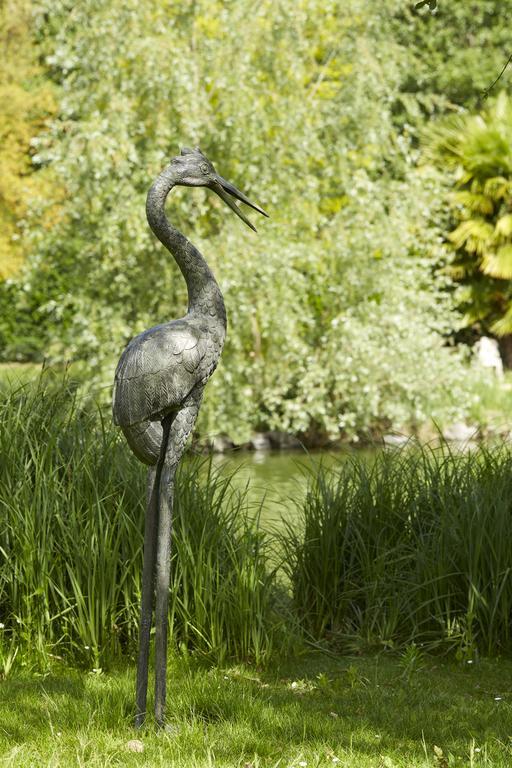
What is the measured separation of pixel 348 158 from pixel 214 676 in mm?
12133

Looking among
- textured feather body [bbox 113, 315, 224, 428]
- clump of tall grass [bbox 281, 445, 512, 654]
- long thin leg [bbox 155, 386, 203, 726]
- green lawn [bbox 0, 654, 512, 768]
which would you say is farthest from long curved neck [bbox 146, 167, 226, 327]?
clump of tall grass [bbox 281, 445, 512, 654]

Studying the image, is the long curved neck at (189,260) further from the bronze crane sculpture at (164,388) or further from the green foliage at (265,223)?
the green foliage at (265,223)

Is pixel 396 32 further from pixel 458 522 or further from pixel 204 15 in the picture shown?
pixel 458 522

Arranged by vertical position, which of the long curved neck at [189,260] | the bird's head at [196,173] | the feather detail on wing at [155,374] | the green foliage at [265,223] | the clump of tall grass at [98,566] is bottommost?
the clump of tall grass at [98,566]

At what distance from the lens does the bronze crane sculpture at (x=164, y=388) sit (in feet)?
11.2

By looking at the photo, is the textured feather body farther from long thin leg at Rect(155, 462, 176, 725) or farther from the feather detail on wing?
long thin leg at Rect(155, 462, 176, 725)

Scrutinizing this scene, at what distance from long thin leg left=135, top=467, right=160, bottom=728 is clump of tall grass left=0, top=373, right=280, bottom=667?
112 cm

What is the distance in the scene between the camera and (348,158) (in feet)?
50.9

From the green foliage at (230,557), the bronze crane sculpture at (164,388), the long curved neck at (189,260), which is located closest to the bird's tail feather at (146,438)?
the bronze crane sculpture at (164,388)

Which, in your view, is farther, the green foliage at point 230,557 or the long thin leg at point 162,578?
the green foliage at point 230,557

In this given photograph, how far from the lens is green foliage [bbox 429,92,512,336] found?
63.1 feet

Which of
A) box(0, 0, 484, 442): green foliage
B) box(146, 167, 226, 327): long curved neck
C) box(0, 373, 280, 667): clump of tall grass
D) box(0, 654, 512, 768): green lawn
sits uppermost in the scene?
box(0, 0, 484, 442): green foliage

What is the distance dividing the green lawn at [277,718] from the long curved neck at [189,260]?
5.00ft

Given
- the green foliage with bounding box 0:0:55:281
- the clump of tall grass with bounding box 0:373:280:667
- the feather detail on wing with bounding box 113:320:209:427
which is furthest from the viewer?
the green foliage with bounding box 0:0:55:281
